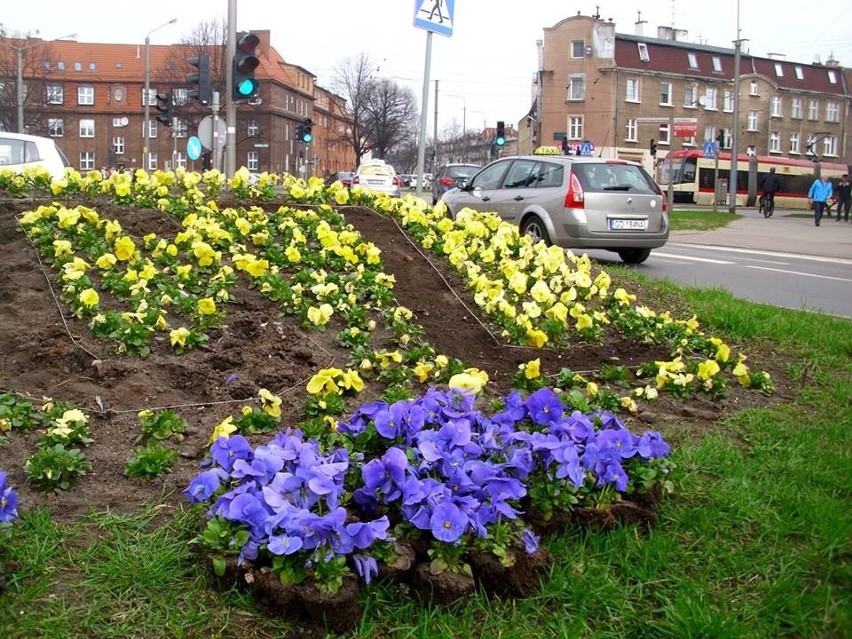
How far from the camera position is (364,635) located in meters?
2.38

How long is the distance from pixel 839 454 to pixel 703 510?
0.85 m

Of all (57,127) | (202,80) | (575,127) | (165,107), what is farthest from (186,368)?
(57,127)

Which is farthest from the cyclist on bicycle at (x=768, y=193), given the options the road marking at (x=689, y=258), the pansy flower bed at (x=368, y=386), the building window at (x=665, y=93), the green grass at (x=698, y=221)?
the building window at (x=665, y=93)

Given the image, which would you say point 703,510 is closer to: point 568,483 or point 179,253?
point 568,483

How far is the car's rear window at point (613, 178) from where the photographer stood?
1333cm

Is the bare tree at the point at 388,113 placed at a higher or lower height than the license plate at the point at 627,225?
higher

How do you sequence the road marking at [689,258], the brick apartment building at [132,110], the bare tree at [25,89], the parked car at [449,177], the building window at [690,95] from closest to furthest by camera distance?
the road marking at [689,258] → the parked car at [449,177] → the bare tree at [25,89] → the building window at [690,95] → the brick apartment building at [132,110]

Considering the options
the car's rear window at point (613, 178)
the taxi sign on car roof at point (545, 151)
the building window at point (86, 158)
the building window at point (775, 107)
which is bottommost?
the car's rear window at point (613, 178)

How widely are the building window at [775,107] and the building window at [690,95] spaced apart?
764 centimetres

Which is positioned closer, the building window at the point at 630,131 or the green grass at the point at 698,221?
the green grass at the point at 698,221

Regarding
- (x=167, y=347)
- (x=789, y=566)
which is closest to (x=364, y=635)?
(x=789, y=566)

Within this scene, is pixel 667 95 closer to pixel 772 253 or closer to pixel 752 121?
pixel 752 121

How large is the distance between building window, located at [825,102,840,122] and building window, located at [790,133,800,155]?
4.27 metres

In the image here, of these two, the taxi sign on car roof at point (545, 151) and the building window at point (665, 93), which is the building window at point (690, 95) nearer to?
the building window at point (665, 93)
